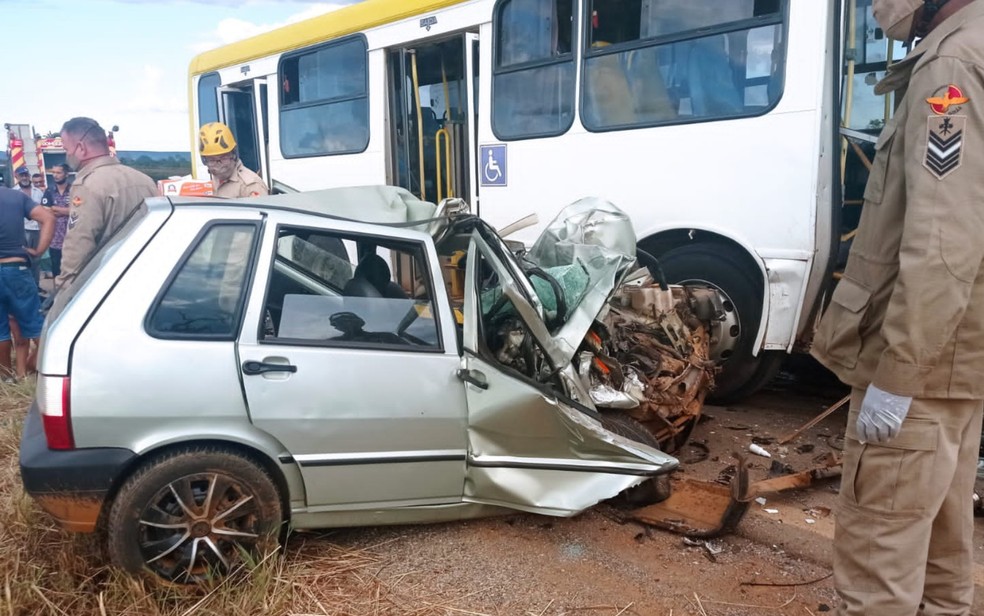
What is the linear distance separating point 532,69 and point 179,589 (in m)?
4.19

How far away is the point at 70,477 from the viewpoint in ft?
7.91

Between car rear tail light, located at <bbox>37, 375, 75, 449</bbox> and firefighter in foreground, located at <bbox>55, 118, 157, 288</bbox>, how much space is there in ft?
6.50

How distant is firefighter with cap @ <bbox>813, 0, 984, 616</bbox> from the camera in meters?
1.81

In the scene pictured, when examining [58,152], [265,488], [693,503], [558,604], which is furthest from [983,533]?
[58,152]

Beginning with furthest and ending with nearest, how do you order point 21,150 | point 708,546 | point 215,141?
1. point 21,150
2. point 215,141
3. point 708,546

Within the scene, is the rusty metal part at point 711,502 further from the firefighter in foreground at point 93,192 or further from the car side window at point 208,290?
the firefighter in foreground at point 93,192

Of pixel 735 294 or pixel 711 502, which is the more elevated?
pixel 735 294

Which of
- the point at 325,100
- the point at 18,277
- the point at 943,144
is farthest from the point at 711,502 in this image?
the point at 325,100

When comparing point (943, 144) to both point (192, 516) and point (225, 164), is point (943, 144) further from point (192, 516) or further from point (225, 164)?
point (225, 164)

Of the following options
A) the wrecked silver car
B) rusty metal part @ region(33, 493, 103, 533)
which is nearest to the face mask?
the wrecked silver car

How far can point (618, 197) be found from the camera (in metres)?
4.97

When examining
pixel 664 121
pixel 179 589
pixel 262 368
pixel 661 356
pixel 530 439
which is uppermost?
pixel 664 121

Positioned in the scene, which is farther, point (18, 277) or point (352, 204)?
point (18, 277)

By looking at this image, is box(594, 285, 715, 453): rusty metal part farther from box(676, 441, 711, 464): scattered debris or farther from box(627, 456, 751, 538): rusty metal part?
box(627, 456, 751, 538): rusty metal part
